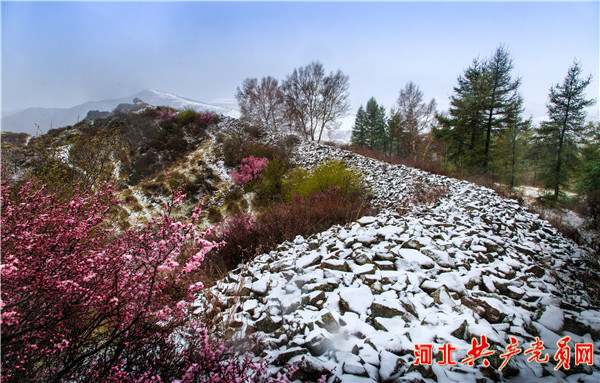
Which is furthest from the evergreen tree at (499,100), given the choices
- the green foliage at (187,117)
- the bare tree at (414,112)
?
the green foliage at (187,117)

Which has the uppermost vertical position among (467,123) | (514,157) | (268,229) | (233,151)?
(467,123)

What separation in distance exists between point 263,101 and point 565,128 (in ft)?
76.4

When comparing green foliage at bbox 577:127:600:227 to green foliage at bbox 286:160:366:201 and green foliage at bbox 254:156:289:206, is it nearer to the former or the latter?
green foliage at bbox 286:160:366:201

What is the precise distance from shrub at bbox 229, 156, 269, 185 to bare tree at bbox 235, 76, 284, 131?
12301mm

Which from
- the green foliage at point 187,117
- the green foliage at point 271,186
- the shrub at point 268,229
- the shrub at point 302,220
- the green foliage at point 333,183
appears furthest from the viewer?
the green foliage at point 187,117

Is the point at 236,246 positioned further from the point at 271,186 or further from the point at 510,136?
the point at 510,136

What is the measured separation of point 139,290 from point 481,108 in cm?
1807

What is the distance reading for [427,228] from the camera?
3865mm

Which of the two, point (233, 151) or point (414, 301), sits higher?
point (233, 151)

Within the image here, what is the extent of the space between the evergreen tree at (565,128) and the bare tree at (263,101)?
20.4m

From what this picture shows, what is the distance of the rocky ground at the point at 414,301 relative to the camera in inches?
61.9

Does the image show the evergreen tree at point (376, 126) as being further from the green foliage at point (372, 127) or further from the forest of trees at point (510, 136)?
the forest of trees at point (510, 136)

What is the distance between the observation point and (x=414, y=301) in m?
2.11

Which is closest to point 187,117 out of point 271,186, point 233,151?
point 233,151
